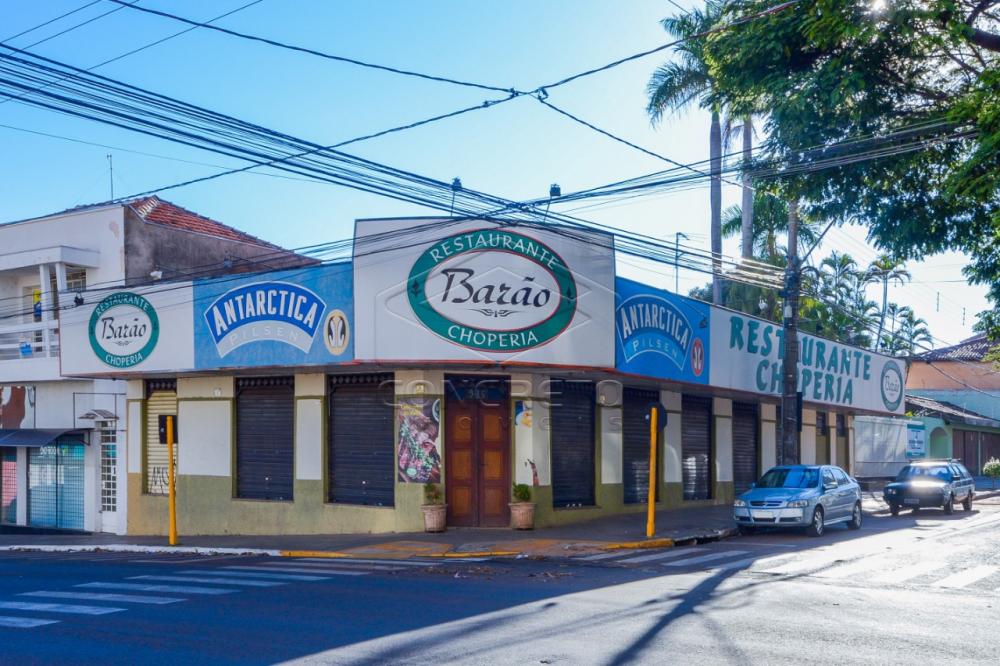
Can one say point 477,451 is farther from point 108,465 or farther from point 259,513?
point 108,465

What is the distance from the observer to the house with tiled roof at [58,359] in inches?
1089

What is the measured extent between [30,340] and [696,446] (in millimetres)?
20629

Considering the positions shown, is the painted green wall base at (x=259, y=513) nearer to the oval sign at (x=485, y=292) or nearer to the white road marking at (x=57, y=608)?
the oval sign at (x=485, y=292)

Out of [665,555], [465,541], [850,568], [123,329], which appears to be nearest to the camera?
[850,568]

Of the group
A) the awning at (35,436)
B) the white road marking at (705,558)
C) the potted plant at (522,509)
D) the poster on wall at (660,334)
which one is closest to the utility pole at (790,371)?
the poster on wall at (660,334)

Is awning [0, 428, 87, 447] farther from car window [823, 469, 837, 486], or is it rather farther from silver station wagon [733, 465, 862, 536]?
car window [823, 469, 837, 486]

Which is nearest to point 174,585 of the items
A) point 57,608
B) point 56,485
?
point 57,608

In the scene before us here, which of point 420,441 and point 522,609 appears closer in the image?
point 522,609

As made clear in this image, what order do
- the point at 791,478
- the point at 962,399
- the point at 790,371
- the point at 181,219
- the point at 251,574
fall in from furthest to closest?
the point at 962,399 → the point at 181,219 → the point at 790,371 → the point at 791,478 → the point at 251,574

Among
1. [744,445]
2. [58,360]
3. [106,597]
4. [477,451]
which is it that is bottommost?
[106,597]

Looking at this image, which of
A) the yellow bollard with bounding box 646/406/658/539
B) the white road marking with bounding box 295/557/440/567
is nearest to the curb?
the white road marking with bounding box 295/557/440/567

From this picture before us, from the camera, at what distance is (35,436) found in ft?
91.2

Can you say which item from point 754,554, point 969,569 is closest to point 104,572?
point 754,554

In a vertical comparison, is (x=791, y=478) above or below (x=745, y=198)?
below
